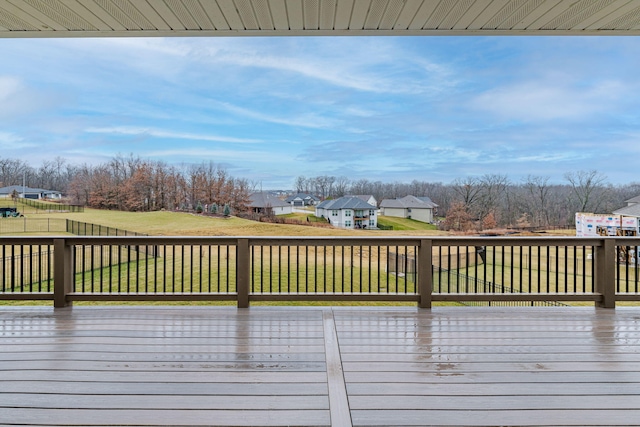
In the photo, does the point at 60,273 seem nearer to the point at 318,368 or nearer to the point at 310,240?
the point at 310,240

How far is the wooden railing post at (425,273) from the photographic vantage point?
3920mm

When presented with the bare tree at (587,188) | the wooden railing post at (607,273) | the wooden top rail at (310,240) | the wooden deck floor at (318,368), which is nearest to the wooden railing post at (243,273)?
the wooden top rail at (310,240)

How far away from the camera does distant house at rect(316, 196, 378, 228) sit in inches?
217

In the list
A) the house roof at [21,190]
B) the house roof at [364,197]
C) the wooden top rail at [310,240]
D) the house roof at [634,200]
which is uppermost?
the house roof at [21,190]

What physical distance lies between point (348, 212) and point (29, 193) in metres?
4.93

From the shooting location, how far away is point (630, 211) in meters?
4.84

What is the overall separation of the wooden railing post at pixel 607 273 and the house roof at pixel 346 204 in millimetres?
2994

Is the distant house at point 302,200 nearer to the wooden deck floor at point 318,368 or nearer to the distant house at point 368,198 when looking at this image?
the distant house at point 368,198

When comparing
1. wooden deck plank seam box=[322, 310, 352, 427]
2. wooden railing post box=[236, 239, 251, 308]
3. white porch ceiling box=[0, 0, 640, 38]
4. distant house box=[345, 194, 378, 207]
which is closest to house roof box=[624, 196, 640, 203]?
white porch ceiling box=[0, 0, 640, 38]

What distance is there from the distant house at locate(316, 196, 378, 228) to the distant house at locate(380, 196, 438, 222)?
0.23 metres

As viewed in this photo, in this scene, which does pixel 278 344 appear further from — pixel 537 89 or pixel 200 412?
pixel 537 89

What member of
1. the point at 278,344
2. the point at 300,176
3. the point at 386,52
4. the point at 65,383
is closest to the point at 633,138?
the point at 386,52

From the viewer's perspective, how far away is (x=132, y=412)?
1.88 m

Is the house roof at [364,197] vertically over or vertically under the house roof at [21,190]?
under
